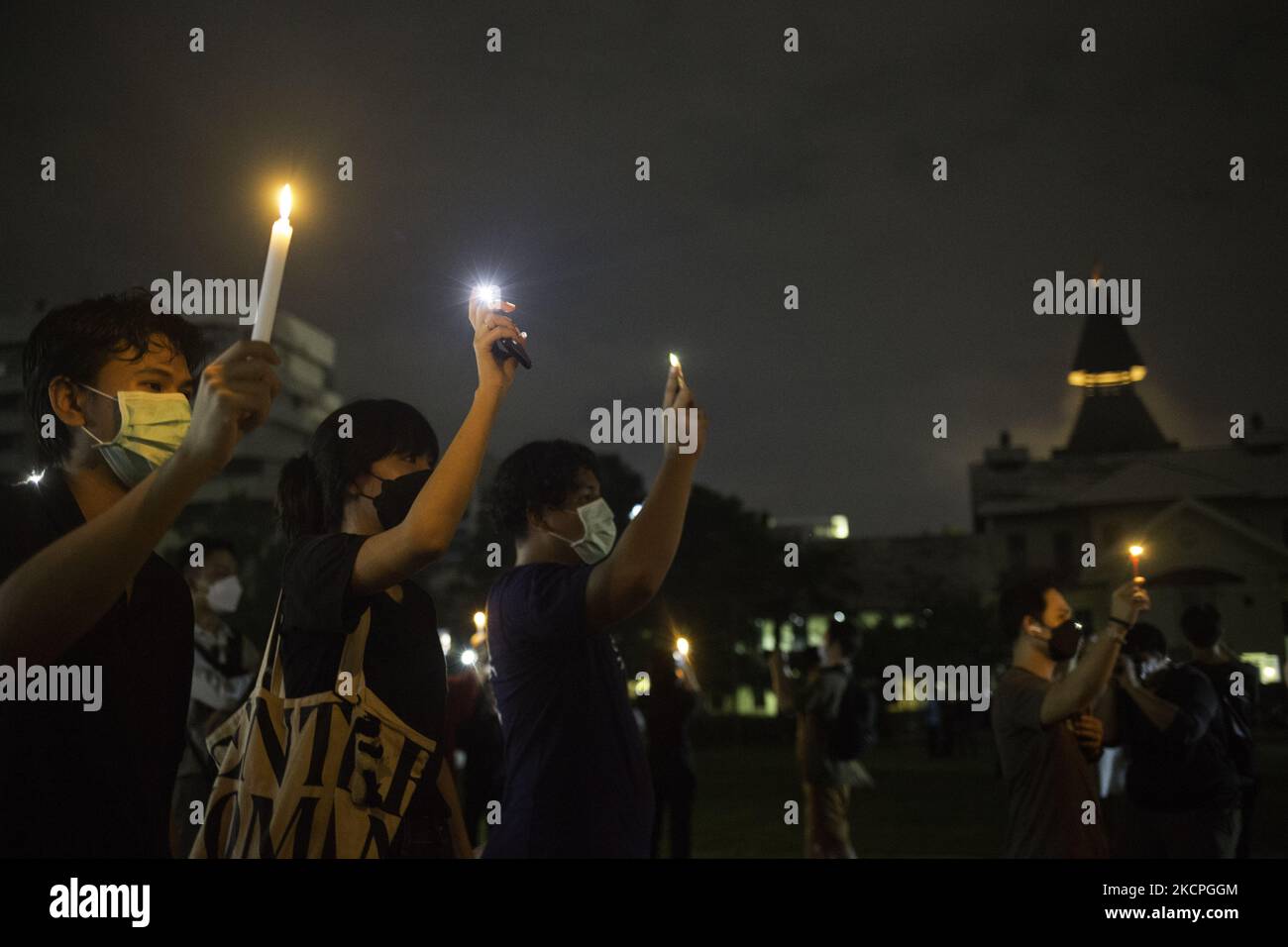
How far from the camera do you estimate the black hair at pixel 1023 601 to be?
4.96 meters

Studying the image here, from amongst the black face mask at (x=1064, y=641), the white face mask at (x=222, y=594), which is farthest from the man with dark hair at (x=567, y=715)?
the white face mask at (x=222, y=594)

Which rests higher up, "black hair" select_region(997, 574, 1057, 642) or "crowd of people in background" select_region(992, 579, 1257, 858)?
"black hair" select_region(997, 574, 1057, 642)

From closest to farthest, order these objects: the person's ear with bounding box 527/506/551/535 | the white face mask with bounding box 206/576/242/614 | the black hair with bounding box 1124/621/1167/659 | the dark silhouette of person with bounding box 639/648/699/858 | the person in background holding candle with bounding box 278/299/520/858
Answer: the person in background holding candle with bounding box 278/299/520/858, the person's ear with bounding box 527/506/551/535, the white face mask with bounding box 206/576/242/614, the black hair with bounding box 1124/621/1167/659, the dark silhouette of person with bounding box 639/648/699/858

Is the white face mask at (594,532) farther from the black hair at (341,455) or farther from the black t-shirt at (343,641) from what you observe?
the black t-shirt at (343,641)

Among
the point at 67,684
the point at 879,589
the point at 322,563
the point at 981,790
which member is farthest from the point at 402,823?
the point at 879,589

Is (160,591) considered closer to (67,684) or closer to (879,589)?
(67,684)

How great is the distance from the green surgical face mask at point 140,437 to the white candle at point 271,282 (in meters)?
0.57

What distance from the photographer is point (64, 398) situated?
2287mm

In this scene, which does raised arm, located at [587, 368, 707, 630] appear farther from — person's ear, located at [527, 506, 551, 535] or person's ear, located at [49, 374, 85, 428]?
person's ear, located at [49, 374, 85, 428]

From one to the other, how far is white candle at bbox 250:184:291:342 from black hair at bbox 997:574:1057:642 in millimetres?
3803

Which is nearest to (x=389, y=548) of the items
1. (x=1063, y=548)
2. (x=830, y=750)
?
(x=830, y=750)

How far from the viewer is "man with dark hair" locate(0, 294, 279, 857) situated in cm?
183

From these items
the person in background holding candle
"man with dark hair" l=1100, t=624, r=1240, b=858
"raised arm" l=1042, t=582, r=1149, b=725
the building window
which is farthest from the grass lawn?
the building window

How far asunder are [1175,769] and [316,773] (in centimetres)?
476
